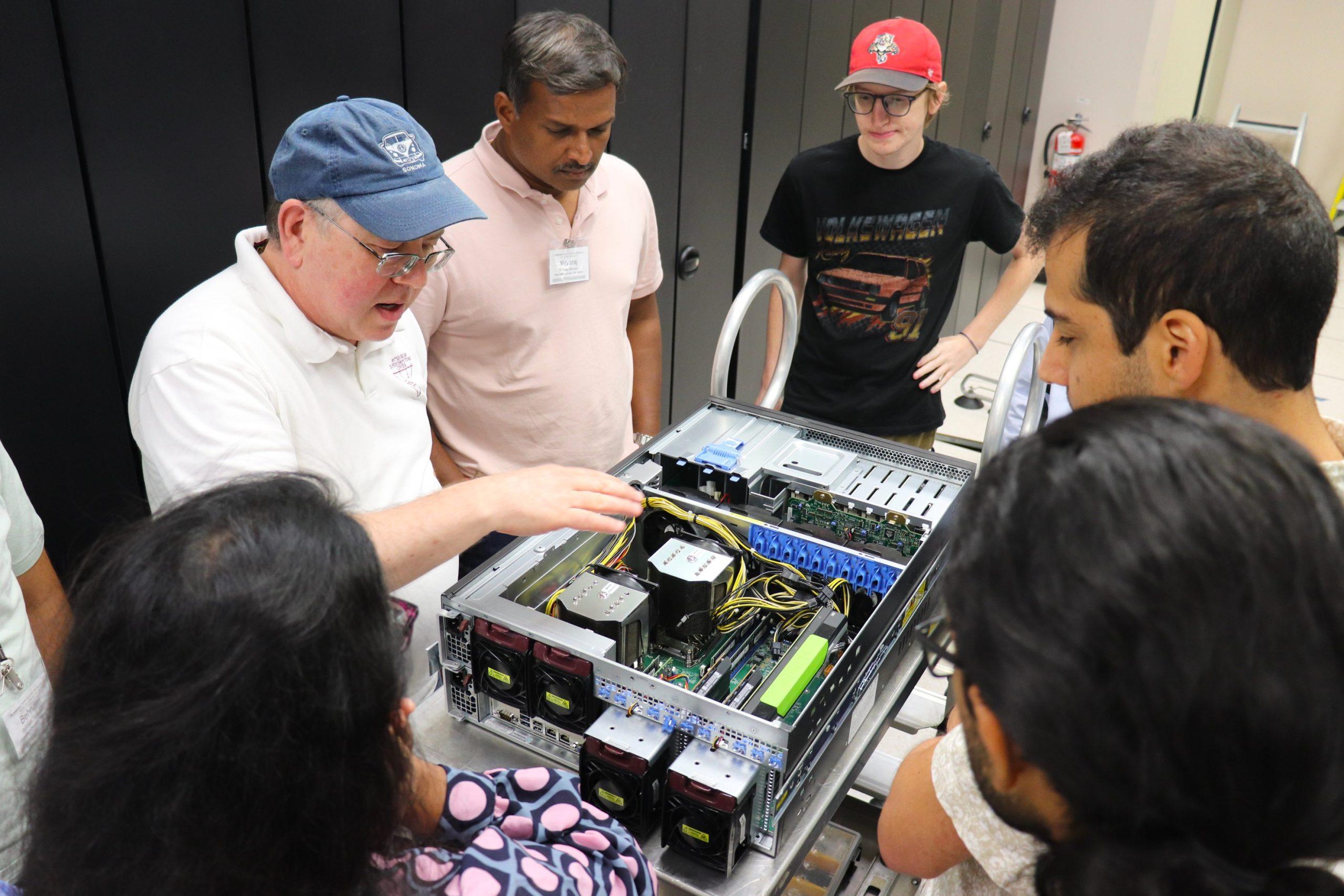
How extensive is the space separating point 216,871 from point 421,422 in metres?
1.11

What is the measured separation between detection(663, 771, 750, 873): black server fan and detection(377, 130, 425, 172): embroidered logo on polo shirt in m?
0.93

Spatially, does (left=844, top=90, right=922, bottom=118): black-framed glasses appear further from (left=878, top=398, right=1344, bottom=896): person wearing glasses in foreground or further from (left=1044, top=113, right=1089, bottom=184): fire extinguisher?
(left=1044, top=113, right=1089, bottom=184): fire extinguisher

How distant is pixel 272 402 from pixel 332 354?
125mm

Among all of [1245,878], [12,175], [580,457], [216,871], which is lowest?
[580,457]

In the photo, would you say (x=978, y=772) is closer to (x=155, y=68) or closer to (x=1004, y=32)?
(x=155, y=68)

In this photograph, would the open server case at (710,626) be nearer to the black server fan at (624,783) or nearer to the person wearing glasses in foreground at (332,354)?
the black server fan at (624,783)

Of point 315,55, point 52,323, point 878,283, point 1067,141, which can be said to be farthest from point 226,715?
point 1067,141

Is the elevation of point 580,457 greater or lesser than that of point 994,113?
lesser

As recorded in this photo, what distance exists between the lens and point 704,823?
1131mm

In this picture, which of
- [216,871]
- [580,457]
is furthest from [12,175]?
[216,871]

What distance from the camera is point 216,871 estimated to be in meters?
0.70

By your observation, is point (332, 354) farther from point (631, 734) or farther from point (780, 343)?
point (780, 343)

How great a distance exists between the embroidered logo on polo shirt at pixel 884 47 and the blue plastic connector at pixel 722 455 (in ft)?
3.88

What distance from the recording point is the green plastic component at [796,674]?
46.2 inches
